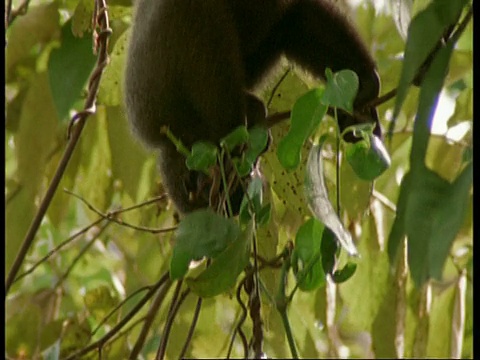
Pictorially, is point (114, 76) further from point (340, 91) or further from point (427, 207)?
point (427, 207)

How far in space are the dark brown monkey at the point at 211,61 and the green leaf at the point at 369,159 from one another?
0.48 ft

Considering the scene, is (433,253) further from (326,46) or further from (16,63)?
(16,63)

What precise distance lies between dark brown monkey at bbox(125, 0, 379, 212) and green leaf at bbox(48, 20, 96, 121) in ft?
0.58

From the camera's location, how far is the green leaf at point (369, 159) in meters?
0.56

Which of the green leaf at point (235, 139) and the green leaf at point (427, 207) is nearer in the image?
the green leaf at point (427, 207)

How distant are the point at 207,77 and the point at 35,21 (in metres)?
0.41

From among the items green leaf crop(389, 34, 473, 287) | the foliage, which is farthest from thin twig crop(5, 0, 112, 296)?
green leaf crop(389, 34, 473, 287)

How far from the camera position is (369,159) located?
0.56 meters

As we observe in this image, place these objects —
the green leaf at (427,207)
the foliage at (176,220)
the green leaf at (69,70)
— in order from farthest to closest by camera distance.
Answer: the green leaf at (69,70) < the foliage at (176,220) < the green leaf at (427,207)

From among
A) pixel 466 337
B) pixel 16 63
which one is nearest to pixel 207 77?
pixel 16 63

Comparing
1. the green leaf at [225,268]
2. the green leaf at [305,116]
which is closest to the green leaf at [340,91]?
the green leaf at [305,116]

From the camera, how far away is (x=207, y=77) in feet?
2.24

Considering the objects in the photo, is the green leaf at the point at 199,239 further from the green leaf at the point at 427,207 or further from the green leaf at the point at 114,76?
the green leaf at the point at 114,76

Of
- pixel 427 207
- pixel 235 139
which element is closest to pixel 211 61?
pixel 235 139
